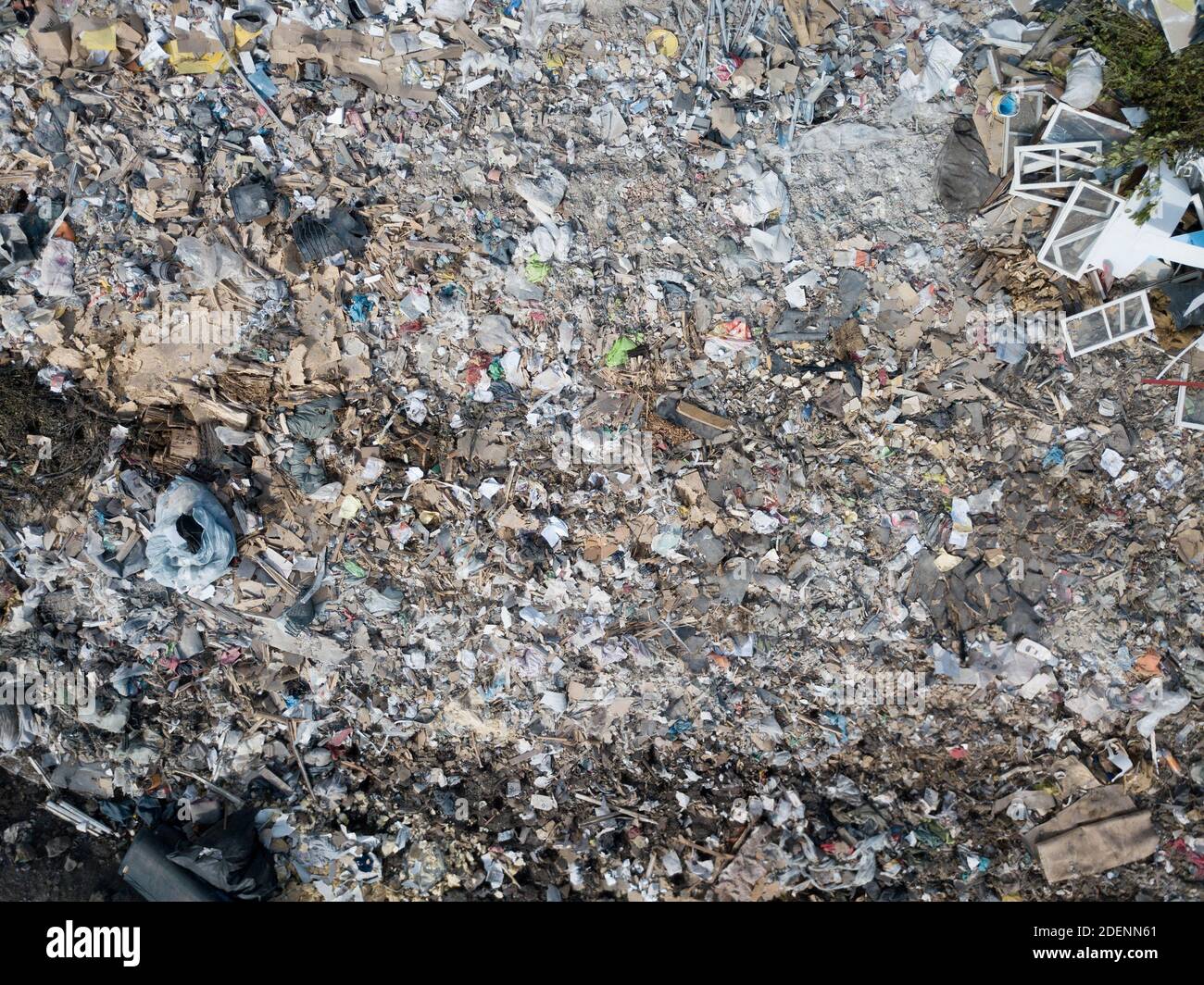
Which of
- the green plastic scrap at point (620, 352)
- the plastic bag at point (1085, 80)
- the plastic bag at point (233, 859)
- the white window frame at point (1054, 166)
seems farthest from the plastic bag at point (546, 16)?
the plastic bag at point (233, 859)

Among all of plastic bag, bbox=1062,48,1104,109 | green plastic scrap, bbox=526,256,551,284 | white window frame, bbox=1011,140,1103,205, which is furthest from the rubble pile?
plastic bag, bbox=1062,48,1104,109

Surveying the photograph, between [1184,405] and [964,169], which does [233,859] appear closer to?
[964,169]

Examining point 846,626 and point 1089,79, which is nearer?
point 1089,79

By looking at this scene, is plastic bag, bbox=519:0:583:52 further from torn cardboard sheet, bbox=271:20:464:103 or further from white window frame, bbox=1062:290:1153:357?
white window frame, bbox=1062:290:1153:357
